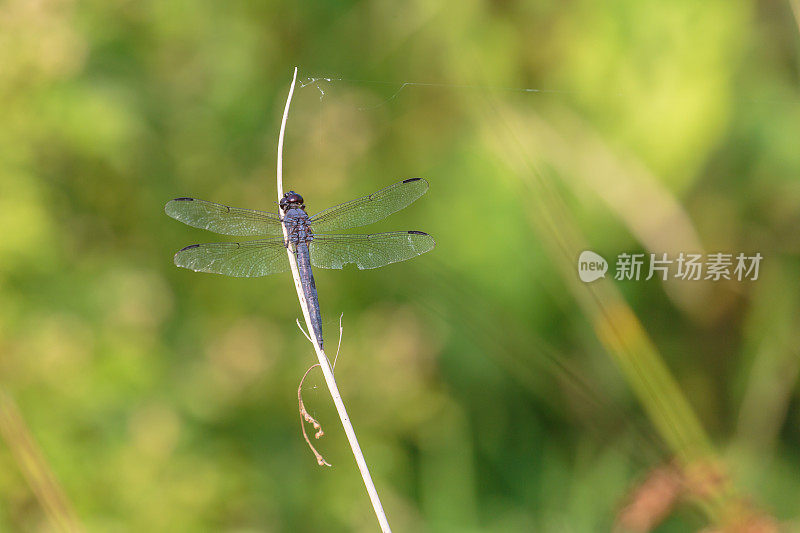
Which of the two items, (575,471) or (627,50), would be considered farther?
(627,50)

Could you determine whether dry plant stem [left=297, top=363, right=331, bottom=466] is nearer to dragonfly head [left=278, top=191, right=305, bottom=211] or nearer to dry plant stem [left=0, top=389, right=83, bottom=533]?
dragonfly head [left=278, top=191, right=305, bottom=211]

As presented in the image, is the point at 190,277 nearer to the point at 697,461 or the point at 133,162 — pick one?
the point at 133,162

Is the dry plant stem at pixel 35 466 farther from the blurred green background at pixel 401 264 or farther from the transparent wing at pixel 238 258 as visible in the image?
the transparent wing at pixel 238 258

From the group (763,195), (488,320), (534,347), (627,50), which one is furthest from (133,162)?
(763,195)

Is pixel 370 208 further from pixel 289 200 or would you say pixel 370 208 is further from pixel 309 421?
pixel 309 421
